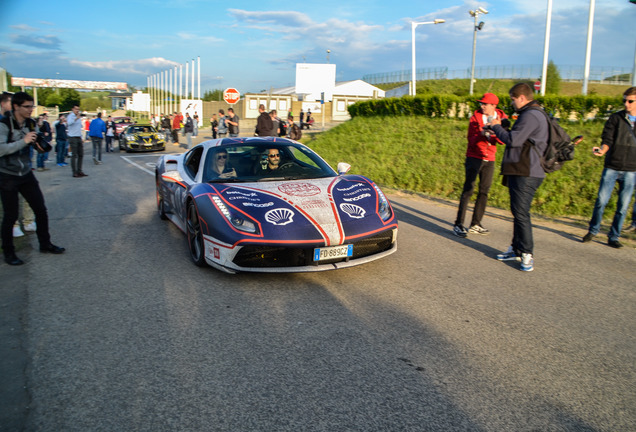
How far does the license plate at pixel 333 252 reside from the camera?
4461mm

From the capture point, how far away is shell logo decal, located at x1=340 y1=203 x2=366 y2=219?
16.0 ft

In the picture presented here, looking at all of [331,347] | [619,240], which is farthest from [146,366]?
[619,240]

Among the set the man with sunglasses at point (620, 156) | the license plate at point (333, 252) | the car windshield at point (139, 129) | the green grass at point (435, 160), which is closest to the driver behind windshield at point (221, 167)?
the license plate at point (333, 252)

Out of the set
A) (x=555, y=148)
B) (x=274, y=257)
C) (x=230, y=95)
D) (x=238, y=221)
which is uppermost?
(x=230, y=95)

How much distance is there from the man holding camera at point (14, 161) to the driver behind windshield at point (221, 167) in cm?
196

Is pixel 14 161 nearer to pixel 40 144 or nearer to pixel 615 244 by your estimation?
pixel 40 144

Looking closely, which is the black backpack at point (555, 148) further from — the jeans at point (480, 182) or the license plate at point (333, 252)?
the license plate at point (333, 252)

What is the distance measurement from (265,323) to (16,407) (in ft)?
5.58

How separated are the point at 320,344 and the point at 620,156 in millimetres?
5195

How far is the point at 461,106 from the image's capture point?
16828 mm

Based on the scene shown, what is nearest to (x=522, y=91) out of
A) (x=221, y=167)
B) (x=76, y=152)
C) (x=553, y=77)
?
(x=221, y=167)

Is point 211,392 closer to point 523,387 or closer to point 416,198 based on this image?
point 523,387

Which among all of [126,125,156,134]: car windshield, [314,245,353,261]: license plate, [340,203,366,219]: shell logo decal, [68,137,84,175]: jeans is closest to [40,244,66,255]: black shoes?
[314,245,353,261]: license plate

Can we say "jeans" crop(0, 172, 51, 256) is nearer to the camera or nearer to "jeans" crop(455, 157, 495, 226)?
the camera
